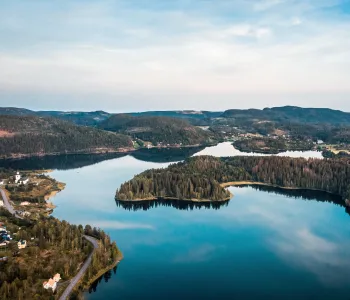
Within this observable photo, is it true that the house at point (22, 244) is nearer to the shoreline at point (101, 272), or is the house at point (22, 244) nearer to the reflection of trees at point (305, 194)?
the shoreline at point (101, 272)

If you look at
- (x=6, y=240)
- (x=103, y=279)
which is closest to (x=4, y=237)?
(x=6, y=240)

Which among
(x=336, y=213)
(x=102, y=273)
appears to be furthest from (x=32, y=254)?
(x=336, y=213)

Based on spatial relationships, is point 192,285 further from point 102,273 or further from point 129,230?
point 129,230

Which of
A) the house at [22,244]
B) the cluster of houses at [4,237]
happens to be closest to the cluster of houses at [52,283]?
the house at [22,244]

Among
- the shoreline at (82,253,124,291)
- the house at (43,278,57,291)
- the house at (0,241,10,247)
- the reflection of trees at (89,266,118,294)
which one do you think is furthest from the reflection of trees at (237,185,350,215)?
the house at (43,278,57,291)

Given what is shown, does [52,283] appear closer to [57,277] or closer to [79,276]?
[57,277]

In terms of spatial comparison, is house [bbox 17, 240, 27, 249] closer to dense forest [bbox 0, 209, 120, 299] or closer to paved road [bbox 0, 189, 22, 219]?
dense forest [bbox 0, 209, 120, 299]
